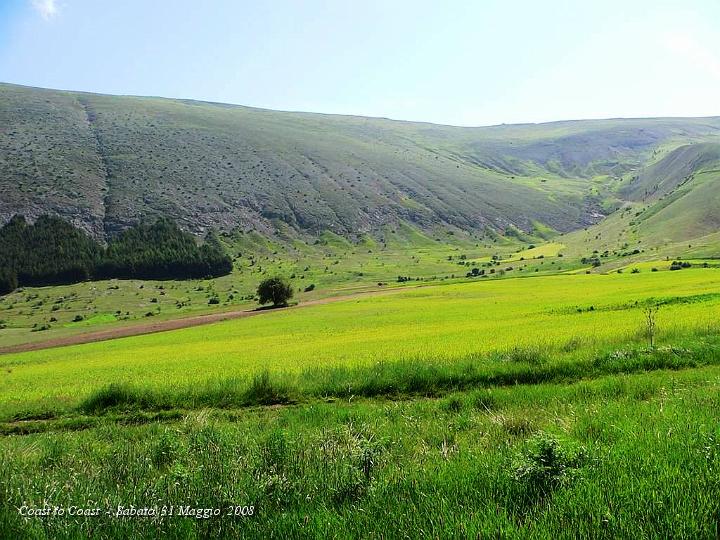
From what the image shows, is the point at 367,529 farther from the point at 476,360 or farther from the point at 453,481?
the point at 476,360

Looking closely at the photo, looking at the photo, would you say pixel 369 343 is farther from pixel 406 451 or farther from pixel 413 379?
pixel 406 451

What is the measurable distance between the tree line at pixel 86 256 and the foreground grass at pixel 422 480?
152 m

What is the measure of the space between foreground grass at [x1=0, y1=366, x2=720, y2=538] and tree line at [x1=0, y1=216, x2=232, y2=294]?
499 ft

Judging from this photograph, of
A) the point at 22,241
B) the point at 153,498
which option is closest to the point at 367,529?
the point at 153,498

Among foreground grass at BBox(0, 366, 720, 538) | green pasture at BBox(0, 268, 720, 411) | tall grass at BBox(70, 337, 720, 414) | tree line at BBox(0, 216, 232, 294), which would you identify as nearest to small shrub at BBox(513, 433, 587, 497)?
foreground grass at BBox(0, 366, 720, 538)

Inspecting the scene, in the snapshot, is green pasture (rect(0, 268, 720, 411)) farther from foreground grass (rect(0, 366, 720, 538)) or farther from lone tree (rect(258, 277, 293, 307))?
lone tree (rect(258, 277, 293, 307))

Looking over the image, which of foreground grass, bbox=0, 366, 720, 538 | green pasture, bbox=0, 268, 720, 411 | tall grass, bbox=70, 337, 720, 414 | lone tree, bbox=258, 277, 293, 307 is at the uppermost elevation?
foreground grass, bbox=0, 366, 720, 538

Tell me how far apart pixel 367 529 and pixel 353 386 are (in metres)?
11.2

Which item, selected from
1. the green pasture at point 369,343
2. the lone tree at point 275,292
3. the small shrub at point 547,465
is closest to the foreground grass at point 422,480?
the small shrub at point 547,465

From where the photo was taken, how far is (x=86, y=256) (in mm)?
155375

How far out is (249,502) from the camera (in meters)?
5.61

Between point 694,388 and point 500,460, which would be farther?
point 694,388

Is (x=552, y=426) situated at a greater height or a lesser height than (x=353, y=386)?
greater

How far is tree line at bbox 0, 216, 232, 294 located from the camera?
14588 cm
